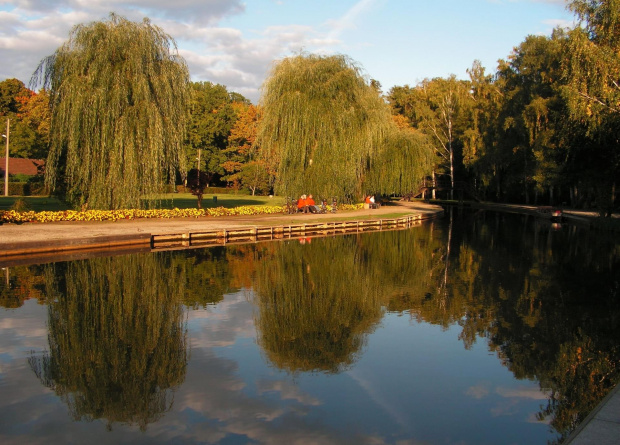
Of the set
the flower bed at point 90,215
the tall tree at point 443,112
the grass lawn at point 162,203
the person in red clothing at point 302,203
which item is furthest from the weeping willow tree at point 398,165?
the tall tree at point 443,112

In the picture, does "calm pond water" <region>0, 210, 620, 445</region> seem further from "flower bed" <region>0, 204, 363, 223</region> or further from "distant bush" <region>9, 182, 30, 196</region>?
"distant bush" <region>9, 182, 30, 196</region>

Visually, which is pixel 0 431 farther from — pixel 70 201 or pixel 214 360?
pixel 70 201

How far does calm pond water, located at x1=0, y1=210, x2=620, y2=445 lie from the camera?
6332mm

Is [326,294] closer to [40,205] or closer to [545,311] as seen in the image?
[545,311]

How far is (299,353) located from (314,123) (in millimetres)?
26558

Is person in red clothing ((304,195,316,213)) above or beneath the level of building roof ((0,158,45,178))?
beneath

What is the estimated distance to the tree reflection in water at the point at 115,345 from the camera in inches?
272

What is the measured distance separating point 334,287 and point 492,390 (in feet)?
22.3

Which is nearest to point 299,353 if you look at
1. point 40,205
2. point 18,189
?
point 40,205

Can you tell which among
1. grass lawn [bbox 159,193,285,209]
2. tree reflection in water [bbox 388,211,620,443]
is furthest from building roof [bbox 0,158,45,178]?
tree reflection in water [bbox 388,211,620,443]

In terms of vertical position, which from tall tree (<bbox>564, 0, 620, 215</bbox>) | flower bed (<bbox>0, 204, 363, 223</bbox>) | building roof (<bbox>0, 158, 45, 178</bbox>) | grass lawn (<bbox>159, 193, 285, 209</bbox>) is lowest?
grass lawn (<bbox>159, 193, 285, 209</bbox>)

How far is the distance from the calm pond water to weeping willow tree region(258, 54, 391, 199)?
1849cm

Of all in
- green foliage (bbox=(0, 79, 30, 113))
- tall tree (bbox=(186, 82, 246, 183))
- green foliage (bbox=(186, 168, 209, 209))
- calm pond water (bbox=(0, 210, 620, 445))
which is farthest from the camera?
green foliage (bbox=(0, 79, 30, 113))

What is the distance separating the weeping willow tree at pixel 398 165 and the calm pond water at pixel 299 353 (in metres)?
29.6
